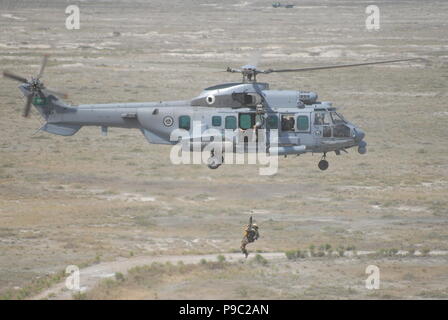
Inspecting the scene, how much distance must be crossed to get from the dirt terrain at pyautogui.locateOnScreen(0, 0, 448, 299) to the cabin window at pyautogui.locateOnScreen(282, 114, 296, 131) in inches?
259

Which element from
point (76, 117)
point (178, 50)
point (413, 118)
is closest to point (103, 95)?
point (413, 118)

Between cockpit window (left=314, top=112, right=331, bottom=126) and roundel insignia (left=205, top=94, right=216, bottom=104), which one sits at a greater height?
roundel insignia (left=205, top=94, right=216, bottom=104)

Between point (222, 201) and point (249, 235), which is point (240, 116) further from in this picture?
point (222, 201)

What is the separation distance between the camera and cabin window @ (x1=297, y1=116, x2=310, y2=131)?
43.0m

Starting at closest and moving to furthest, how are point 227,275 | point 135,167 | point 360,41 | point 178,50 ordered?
point 227,275, point 135,167, point 178,50, point 360,41

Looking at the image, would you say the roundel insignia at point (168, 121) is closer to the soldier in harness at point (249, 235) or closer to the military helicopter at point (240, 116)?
the military helicopter at point (240, 116)

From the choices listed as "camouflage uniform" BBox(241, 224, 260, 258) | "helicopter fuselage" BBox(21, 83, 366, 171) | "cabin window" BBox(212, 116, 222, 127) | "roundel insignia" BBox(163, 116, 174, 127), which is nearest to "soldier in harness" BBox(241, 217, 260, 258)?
"camouflage uniform" BBox(241, 224, 260, 258)

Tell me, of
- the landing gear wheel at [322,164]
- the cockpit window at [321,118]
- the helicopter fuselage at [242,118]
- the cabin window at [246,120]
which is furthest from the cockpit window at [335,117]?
the cabin window at [246,120]

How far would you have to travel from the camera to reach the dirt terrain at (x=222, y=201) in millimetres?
44844

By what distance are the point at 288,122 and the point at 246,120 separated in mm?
1761

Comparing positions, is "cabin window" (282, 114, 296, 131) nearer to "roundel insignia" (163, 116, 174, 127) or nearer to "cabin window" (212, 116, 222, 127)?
"cabin window" (212, 116, 222, 127)

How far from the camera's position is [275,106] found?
42.6m
